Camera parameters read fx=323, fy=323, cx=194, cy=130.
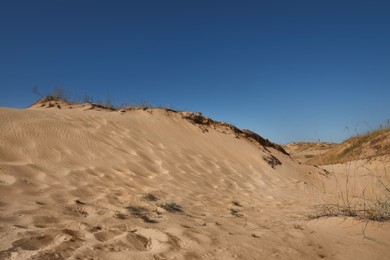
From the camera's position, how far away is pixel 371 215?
123 inches

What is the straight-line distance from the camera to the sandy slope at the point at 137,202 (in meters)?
2.22

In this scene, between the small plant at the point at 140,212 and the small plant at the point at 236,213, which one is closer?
the small plant at the point at 140,212

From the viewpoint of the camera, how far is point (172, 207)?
3.40 metres

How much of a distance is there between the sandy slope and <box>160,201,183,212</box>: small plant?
0.07 metres

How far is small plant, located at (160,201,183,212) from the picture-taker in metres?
3.30

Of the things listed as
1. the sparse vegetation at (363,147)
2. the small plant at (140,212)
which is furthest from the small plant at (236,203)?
the sparse vegetation at (363,147)

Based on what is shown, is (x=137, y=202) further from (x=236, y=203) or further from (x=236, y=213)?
(x=236, y=203)

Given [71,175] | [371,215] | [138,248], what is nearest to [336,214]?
[371,215]

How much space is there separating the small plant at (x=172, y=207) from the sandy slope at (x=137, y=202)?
7cm

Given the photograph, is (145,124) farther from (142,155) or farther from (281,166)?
(281,166)

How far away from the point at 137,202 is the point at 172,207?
37 cm

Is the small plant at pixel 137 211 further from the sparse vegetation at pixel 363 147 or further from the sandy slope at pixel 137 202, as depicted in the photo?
the sparse vegetation at pixel 363 147

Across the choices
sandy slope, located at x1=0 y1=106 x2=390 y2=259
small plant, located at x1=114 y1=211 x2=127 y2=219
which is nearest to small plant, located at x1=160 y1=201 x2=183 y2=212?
sandy slope, located at x1=0 y1=106 x2=390 y2=259

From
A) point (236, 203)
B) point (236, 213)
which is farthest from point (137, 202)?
point (236, 203)
